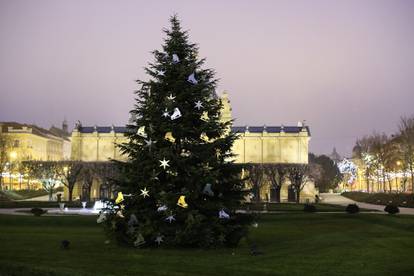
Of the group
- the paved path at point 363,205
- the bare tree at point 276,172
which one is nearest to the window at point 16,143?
the bare tree at point 276,172

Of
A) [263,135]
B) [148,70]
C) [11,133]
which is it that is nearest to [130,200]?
[148,70]

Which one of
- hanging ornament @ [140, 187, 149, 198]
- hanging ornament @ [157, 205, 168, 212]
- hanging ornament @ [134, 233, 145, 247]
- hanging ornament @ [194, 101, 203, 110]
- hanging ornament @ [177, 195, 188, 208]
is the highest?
hanging ornament @ [194, 101, 203, 110]

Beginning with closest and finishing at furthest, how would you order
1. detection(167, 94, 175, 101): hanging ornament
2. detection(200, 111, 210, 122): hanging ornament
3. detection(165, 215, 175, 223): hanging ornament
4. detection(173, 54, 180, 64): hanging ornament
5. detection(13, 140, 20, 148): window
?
detection(165, 215, 175, 223): hanging ornament, detection(167, 94, 175, 101): hanging ornament, detection(173, 54, 180, 64): hanging ornament, detection(200, 111, 210, 122): hanging ornament, detection(13, 140, 20, 148): window

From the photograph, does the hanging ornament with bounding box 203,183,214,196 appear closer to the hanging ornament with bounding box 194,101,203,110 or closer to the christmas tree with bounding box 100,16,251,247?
the christmas tree with bounding box 100,16,251,247

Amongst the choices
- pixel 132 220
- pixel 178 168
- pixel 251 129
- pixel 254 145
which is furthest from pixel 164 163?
pixel 251 129

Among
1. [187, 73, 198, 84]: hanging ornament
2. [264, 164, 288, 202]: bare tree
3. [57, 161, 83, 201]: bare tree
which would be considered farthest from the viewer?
[264, 164, 288, 202]: bare tree

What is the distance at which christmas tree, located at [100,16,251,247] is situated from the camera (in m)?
23.6

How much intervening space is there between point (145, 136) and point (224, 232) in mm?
5333

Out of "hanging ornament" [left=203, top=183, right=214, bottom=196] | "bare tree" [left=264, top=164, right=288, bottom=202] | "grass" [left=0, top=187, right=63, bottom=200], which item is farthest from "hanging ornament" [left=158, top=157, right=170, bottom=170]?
"grass" [left=0, top=187, right=63, bottom=200]

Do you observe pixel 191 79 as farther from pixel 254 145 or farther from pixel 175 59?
pixel 254 145

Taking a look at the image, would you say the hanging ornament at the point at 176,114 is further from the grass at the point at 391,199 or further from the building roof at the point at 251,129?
the building roof at the point at 251,129

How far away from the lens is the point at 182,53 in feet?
84.4

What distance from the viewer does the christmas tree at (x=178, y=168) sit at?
23.6 meters

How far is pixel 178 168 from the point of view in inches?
954
